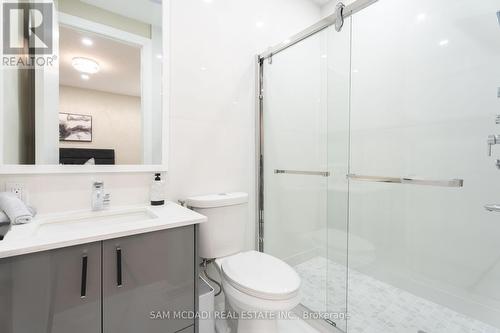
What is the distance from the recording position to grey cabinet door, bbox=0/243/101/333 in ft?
2.35

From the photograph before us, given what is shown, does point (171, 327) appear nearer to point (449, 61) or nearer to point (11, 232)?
point (11, 232)

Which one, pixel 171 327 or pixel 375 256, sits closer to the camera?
pixel 171 327

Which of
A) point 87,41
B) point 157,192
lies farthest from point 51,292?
point 87,41

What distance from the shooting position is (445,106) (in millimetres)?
1617

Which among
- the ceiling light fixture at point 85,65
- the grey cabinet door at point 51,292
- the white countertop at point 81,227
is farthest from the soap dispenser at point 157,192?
the ceiling light fixture at point 85,65

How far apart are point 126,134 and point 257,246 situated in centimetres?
126

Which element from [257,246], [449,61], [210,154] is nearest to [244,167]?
[210,154]

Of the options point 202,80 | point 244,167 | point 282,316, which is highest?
point 202,80

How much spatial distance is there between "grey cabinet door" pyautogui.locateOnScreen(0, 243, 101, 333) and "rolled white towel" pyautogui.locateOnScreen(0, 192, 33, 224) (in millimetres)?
287

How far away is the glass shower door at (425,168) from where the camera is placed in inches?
58.6

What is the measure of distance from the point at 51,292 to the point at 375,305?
185 centimetres

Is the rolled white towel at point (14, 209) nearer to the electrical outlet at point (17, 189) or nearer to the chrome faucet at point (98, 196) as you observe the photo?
the electrical outlet at point (17, 189)

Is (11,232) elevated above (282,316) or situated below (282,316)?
above

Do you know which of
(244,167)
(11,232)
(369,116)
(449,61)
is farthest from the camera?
(369,116)
